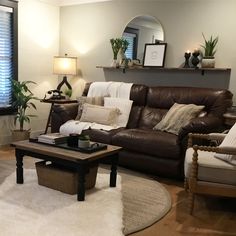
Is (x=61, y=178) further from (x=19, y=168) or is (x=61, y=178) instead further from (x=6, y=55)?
(x=6, y=55)

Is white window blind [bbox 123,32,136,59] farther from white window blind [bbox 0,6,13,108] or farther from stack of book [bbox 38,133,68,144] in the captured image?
stack of book [bbox 38,133,68,144]

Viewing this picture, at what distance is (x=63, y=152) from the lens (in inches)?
108

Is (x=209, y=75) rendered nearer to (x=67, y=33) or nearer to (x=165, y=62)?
(x=165, y=62)

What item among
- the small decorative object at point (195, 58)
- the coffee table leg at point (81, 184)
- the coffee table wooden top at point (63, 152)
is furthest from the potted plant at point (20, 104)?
the small decorative object at point (195, 58)

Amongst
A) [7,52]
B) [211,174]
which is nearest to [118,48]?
[7,52]

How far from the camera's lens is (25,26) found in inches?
196

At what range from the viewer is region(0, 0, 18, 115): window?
467 cm

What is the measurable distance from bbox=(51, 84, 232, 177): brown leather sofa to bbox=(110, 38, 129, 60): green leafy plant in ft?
2.61

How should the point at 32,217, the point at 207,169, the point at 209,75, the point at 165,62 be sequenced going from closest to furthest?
the point at 32,217 → the point at 207,169 → the point at 209,75 → the point at 165,62

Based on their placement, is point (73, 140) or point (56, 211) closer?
point (56, 211)

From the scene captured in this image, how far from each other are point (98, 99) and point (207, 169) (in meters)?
2.27

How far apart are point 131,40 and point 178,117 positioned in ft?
5.66

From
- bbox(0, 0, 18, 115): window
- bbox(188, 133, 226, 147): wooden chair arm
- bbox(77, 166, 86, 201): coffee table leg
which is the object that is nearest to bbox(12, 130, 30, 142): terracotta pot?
bbox(0, 0, 18, 115): window

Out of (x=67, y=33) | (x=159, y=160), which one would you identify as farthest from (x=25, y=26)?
(x=159, y=160)
